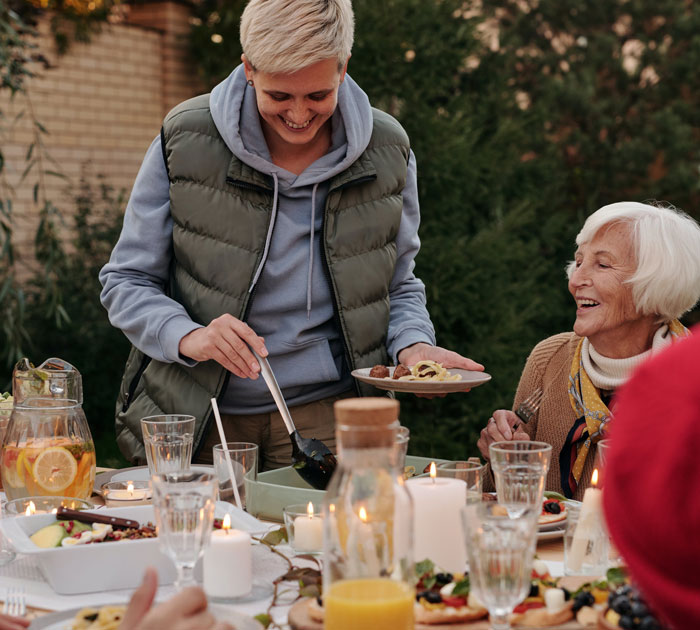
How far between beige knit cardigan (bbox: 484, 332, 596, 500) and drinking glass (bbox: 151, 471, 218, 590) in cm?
126

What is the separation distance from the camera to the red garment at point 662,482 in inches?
37.0

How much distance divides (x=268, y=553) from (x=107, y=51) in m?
5.98

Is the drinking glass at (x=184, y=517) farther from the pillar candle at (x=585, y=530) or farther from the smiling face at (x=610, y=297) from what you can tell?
the smiling face at (x=610, y=297)

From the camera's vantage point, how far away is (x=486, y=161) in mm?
5324

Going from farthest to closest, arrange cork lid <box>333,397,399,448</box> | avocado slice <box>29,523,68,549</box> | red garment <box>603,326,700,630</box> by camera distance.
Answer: avocado slice <box>29,523,68,549</box>, cork lid <box>333,397,399,448</box>, red garment <box>603,326,700,630</box>

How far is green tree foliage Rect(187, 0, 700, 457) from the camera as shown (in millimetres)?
5008

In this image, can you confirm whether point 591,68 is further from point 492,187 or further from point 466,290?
point 466,290

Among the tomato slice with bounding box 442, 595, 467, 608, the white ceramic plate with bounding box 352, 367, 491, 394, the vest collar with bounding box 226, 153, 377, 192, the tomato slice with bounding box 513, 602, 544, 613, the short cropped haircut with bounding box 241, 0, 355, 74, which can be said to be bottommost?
the tomato slice with bounding box 513, 602, 544, 613

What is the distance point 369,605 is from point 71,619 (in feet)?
1.62

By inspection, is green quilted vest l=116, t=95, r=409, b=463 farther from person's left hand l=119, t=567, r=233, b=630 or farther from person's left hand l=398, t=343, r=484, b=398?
person's left hand l=119, t=567, r=233, b=630

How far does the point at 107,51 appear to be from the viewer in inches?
279

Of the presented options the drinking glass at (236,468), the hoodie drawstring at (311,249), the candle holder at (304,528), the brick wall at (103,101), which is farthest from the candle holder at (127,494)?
the brick wall at (103,101)

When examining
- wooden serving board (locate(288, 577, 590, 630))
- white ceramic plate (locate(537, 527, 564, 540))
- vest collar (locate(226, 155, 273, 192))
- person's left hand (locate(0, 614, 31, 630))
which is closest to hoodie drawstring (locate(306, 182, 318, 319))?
vest collar (locate(226, 155, 273, 192))

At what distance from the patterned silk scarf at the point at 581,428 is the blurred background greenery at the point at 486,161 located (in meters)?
2.09
